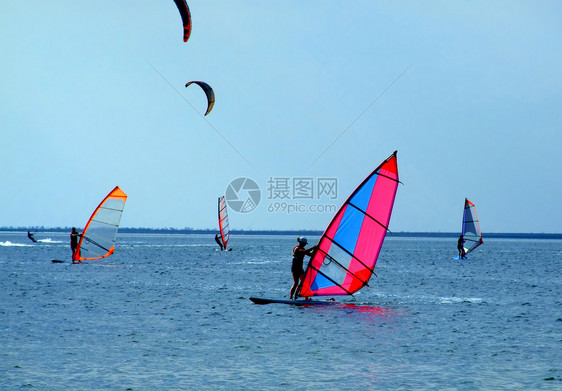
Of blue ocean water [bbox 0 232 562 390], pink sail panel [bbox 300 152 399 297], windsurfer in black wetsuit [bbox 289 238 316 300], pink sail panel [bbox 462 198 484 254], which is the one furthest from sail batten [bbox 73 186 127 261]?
pink sail panel [bbox 462 198 484 254]

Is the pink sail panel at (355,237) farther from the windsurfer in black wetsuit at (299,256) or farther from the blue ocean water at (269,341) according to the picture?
the blue ocean water at (269,341)

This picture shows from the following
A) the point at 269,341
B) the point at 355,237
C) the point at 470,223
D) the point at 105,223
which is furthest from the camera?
the point at 470,223

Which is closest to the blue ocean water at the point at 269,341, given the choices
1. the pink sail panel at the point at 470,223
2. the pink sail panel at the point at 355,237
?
the pink sail panel at the point at 355,237

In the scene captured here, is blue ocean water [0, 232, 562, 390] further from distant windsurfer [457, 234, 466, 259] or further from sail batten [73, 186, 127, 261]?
distant windsurfer [457, 234, 466, 259]

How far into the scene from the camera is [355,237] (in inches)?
790

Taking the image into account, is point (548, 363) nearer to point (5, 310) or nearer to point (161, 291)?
point (5, 310)

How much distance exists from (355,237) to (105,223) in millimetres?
21515

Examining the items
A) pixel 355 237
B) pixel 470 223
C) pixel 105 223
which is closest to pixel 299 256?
pixel 355 237

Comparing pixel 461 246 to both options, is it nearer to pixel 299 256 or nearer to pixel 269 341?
pixel 299 256

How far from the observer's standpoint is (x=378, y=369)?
12.1m

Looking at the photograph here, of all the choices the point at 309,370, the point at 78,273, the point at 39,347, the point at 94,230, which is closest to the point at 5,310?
the point at 39,347

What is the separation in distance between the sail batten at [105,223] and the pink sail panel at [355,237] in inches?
742

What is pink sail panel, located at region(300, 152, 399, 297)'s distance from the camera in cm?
1958

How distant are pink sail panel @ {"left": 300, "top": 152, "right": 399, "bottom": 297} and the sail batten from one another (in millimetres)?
18855
